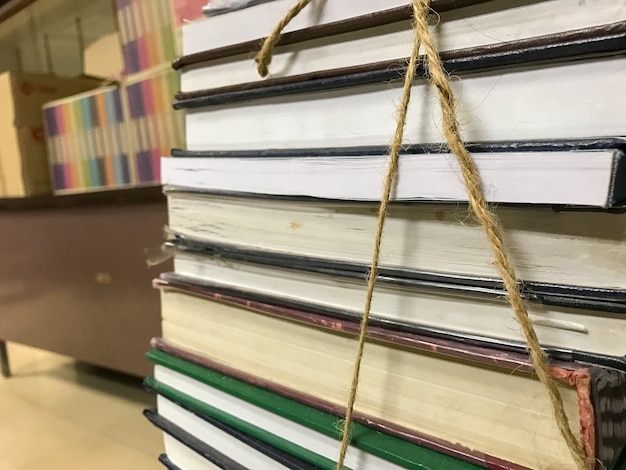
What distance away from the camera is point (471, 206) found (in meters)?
0.25

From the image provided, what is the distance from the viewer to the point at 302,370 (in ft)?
1.14

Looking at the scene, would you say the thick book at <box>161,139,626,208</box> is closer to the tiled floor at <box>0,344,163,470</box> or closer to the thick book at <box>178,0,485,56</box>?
the thick book at <box>178,0,485,56</box>

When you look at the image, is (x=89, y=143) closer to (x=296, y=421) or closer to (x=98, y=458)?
(x=98, y=458)

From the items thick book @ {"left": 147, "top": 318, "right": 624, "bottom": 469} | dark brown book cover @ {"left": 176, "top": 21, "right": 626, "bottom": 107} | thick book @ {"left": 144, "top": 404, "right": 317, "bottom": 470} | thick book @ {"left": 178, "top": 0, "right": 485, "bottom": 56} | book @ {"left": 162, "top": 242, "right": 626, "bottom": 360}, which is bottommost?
thick book @ {"left": 144, "top": 404, "right": 317, "bottom": 470}

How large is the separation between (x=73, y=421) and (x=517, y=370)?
0.65 metres

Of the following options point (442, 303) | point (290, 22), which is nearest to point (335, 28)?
point (290, 22)

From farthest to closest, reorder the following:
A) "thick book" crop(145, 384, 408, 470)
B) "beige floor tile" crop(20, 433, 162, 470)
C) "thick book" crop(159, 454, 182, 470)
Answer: "beige floor tile" crop(20, 433, 162, 470), "thick book" crop(159, 454, 182, 470), "thick book" crop(145, 384, 408, 470)

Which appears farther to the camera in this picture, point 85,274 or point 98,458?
point 85,274

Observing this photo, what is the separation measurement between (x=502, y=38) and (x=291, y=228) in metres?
0.16

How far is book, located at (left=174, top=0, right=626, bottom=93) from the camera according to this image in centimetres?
23

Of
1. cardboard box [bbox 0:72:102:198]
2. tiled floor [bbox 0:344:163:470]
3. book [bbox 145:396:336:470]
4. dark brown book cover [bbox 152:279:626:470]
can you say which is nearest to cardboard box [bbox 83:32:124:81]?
cardboard box [bbox 0:72:102:198]

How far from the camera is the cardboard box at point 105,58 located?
2.92 ft

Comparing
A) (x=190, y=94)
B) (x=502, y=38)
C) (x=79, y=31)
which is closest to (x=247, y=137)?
(x=190, y=94)

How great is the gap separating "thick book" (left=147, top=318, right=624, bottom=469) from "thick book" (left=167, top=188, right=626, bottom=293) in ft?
0.12
